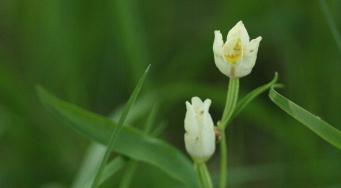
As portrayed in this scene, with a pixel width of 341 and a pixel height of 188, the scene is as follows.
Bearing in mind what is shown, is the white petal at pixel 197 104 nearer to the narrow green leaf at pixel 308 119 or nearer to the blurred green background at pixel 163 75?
the narrow green leaf at pixel 308 119

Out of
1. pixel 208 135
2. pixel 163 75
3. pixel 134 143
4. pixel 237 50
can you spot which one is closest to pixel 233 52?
pixel 237 50

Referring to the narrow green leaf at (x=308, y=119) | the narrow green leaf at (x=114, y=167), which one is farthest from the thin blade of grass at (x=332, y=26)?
the narrow green leaf at (x=114, y=167)

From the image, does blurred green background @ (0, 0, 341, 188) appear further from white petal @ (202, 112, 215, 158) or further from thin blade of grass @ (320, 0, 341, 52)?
white petal @ (202, 112, 215, 158)

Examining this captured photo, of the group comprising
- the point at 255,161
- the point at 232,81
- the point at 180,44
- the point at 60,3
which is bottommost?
the point at 255,161

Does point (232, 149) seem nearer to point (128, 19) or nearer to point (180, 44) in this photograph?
point (180, 44)

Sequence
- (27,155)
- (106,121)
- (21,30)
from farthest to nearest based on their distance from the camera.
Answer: (21,30)
(27,155)
(106,121)

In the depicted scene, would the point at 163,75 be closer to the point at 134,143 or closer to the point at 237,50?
the point at 134,143

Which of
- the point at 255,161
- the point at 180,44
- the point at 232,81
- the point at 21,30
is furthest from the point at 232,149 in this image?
the point at 232,81
